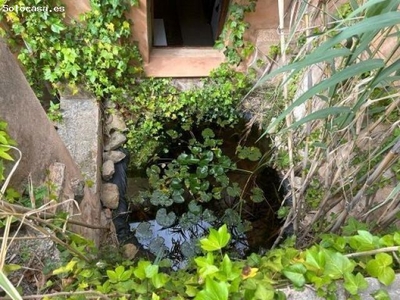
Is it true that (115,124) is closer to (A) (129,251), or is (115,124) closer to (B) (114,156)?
(B) (114,156)

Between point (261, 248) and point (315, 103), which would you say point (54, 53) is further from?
point (261, 248)

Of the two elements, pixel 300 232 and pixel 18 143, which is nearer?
pixel 18 143

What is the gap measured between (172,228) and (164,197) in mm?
252

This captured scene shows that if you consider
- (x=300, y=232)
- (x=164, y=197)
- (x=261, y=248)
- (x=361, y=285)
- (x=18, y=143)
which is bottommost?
(x=261, y=248)

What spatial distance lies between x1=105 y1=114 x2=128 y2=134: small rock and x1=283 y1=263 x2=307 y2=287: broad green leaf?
2.43 meters

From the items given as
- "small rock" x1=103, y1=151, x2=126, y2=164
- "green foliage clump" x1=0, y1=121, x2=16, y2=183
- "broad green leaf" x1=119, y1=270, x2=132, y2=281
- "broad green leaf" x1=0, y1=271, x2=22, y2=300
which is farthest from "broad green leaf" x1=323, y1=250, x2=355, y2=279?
"small rock" x1=103, y1=151, x2=126, y2=164

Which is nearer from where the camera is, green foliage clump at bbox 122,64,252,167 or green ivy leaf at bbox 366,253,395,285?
green ivy leaf at bbox 366,253,395,285

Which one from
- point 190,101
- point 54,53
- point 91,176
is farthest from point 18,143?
point 190,101

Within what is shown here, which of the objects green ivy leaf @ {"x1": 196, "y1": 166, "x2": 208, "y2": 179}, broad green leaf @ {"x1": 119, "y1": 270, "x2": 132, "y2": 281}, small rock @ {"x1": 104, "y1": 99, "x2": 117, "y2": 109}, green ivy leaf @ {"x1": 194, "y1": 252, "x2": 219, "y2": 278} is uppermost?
green ivy leaf @ {"x1": 194, "y1": 252, "x2": 219, "y2": 278}

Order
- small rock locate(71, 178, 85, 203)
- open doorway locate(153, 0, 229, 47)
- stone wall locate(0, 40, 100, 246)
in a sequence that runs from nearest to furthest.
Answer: stone wall locate(0, 40, 100, 246), small rock locate(71, 178, 85, 203), open doorway locate(153, 0, 229, 47)

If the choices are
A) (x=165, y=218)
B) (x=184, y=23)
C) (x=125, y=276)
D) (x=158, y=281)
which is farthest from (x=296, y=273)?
(x=184, y=23)

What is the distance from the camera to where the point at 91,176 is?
274cm

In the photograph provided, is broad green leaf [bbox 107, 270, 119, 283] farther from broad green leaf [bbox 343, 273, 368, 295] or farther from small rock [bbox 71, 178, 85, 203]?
small rock [bbox 71, 178, 85, 203]

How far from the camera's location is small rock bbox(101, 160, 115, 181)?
2985mm
